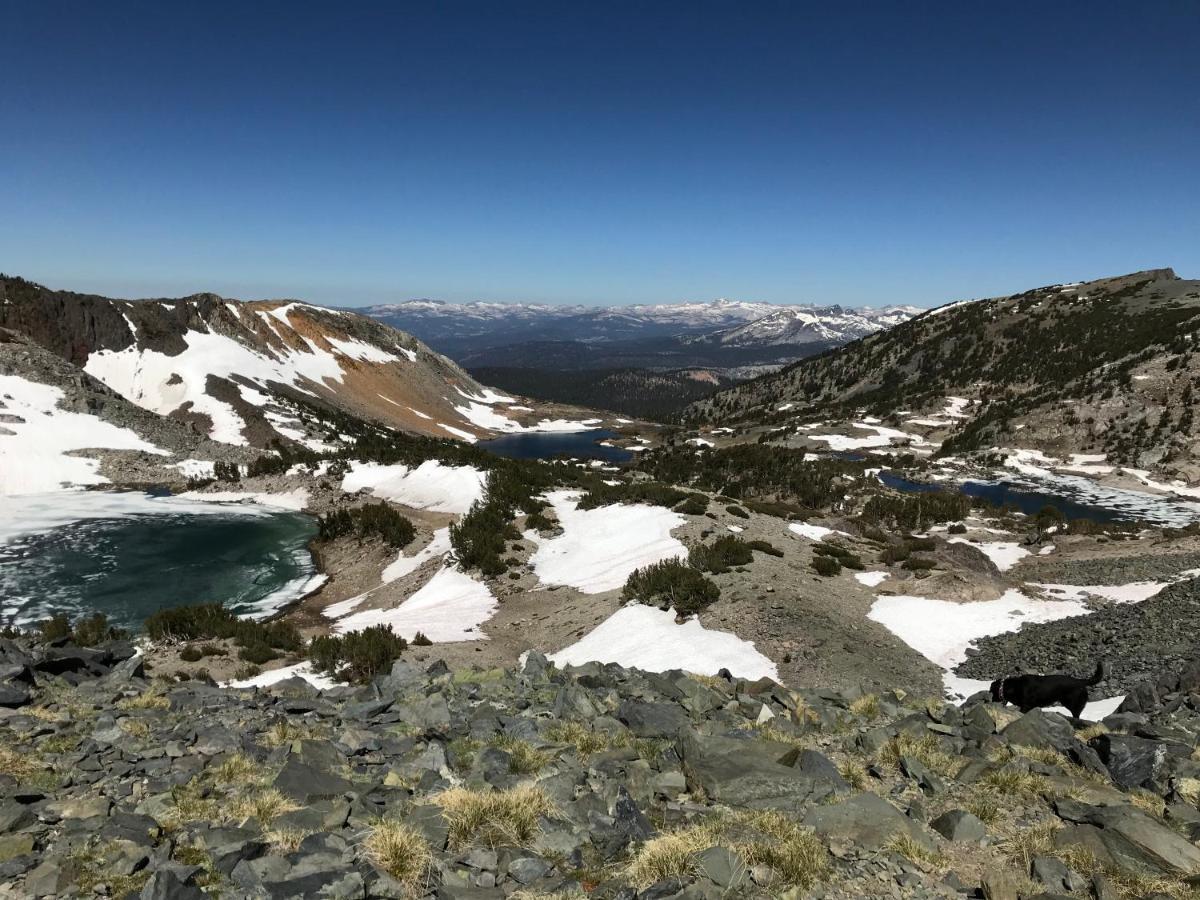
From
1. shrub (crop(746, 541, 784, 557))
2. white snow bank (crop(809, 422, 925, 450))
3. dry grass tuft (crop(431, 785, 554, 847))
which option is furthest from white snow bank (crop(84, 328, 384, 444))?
white snow bank (crop(809, 422, 925, 450))

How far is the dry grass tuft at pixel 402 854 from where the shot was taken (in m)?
5.67

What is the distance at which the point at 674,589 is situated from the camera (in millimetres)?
22500

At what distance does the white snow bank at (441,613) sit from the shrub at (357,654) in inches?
124

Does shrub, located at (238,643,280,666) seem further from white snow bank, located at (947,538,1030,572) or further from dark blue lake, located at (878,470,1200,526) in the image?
dark blue lake, located at (878,470,1200,526)

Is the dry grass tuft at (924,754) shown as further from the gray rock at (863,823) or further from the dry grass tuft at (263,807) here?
the dry grass tuft at (263,807)

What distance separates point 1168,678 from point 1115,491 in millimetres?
66669

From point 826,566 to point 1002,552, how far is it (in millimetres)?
13688

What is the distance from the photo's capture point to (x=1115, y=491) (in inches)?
2447

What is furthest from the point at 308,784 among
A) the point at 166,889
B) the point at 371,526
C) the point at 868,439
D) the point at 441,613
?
the point at 868,439

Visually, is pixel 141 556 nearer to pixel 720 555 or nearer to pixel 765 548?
pixel 720 555

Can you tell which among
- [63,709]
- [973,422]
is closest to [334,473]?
[63,709]

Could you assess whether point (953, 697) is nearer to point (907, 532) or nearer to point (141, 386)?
point (907, 532)

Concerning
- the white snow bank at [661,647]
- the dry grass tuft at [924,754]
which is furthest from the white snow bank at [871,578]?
the dry grass tuft at [924,754]

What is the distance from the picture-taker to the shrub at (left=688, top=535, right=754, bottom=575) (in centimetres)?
2402
